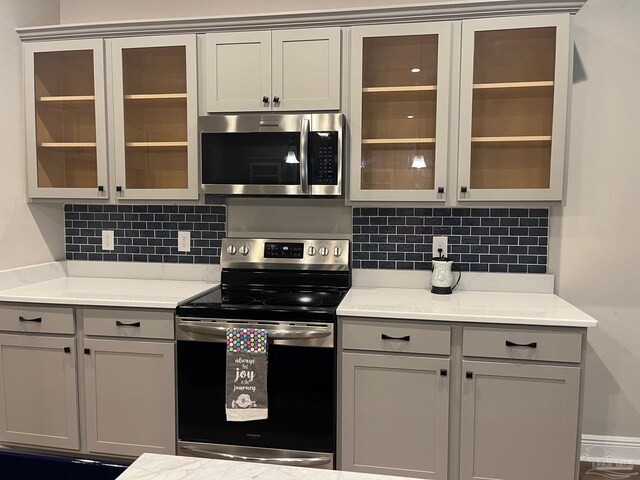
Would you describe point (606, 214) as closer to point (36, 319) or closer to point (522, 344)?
point (522, 344)

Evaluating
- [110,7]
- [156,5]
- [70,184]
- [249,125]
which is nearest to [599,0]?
[249,125]

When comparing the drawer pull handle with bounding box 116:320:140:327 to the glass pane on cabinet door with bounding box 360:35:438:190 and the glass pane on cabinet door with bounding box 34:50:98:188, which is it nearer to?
the glass pane on cabinet door with bounding box 34:50:98:188

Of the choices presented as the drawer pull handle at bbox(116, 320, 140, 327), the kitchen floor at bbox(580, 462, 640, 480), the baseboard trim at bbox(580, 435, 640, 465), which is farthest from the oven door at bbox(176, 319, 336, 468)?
the baseboard trim at bbox(580, 435, 640, 465)

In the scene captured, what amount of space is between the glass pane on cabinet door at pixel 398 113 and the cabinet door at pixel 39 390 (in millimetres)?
1723

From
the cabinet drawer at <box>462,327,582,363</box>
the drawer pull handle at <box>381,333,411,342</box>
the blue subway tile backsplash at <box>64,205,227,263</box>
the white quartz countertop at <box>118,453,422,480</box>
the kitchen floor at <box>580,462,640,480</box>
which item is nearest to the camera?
the white quartz countertop at <box>118,453,422,480</box>

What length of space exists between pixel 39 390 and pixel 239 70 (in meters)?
1.87

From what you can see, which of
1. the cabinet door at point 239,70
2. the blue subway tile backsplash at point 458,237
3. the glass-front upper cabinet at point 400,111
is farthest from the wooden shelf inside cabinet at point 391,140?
the cabinet door at point 239,70

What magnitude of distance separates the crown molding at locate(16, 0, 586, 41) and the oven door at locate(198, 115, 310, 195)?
48 centimetres

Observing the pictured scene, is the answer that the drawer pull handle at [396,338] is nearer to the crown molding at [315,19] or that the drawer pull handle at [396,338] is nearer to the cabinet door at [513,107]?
the cabinet door at [513,107]

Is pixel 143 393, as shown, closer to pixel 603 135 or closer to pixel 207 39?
pixel 207 39

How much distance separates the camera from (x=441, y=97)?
7.55 feet

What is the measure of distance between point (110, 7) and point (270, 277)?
6.26ft

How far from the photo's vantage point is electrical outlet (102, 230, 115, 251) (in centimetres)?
296

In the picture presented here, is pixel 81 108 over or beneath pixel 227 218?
over
